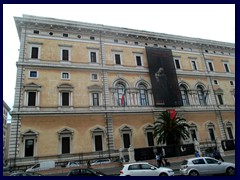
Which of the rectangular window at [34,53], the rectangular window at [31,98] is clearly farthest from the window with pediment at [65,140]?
the rectangular window at [34,53]

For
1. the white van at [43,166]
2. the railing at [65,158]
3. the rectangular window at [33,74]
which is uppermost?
the rectangular window at [33,74]

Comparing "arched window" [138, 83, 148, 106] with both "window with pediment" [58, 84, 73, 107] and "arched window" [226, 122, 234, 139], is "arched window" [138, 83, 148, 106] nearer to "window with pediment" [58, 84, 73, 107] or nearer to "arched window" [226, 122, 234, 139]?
"window with pediment" [58, 84, 73, 107]

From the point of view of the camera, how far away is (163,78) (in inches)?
1009

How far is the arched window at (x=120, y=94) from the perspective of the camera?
74.6 feet

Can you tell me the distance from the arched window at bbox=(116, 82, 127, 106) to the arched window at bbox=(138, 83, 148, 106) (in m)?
2.23

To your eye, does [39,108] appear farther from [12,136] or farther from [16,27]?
[16,27]

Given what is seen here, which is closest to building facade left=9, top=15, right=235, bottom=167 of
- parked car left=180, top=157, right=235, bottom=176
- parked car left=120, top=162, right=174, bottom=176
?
parked car left=120, top=162, right=174, bottom=176

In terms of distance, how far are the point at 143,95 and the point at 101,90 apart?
229 inches

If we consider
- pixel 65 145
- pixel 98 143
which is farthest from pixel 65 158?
pixel 98 143

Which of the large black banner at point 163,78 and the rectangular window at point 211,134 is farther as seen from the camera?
the rectangular window at point 211,134

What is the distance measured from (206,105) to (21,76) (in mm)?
24379

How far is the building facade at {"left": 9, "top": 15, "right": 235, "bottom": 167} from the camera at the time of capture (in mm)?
19125

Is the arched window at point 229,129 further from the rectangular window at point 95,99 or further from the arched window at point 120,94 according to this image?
the rectangular window at point 95,99

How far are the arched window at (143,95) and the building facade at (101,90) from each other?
0.44ft
